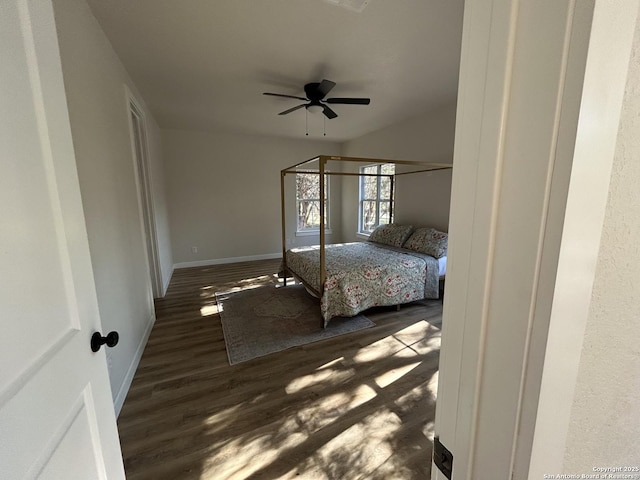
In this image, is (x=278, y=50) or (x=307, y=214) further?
(x=307, y=214)

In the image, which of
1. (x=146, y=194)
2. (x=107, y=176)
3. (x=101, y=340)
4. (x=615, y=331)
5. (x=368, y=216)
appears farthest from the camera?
(x=368, y=216)

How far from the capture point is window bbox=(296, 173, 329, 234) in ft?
19.8

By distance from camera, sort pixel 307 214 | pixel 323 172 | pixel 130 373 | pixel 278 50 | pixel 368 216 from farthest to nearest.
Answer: pixel 307 214, pixel 368 216, pixel 323 172, pixel 278 50, pixel 130 373

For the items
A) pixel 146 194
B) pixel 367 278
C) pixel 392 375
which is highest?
pixel 146 194

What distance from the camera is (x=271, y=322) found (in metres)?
2.99

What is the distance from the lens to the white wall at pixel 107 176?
1.55m

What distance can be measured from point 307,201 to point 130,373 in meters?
4.64

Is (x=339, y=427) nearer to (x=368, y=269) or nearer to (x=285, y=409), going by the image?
(x=285, y=409)

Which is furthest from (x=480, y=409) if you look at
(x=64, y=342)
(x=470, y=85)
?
(x=64, y=342)

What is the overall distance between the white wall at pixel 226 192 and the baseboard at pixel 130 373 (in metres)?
2.75

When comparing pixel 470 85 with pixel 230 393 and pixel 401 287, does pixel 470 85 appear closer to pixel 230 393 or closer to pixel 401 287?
pixel 230 393

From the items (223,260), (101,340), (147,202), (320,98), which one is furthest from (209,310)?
(320,98)

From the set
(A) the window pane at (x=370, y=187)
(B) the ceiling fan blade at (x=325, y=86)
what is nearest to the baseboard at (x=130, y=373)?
(B) the ceiling fan blade at (x=325, y=86)

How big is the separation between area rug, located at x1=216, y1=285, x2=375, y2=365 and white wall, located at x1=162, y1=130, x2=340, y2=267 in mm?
1972
